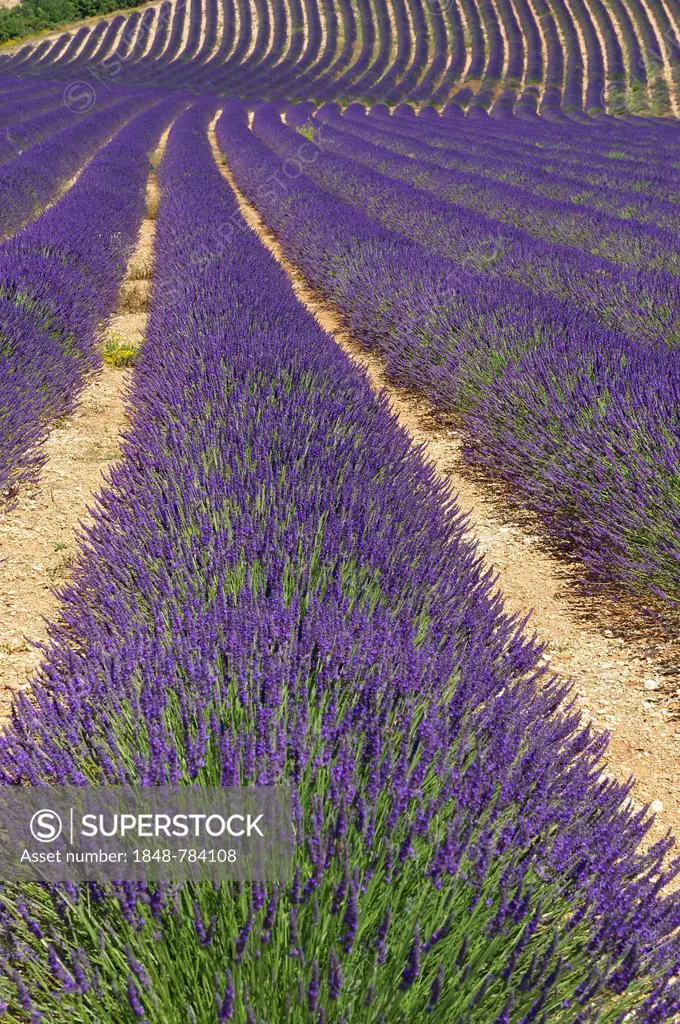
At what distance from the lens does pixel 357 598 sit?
2.01 m

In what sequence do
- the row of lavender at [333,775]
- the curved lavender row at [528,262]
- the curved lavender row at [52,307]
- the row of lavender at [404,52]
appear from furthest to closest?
the row of lavender at [404,52] < the curved lavender row at [528,262] < the curved lavender row at [52,307] < the row of lavender at [333,775]

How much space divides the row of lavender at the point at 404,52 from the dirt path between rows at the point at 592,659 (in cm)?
2391

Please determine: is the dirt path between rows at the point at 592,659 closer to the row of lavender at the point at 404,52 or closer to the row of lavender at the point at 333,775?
the row of lavender at the point at 333,775

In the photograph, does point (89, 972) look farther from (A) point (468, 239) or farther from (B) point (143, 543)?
(A) point (468, 239)

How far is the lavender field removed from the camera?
112 cm

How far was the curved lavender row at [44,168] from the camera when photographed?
884 centimetres

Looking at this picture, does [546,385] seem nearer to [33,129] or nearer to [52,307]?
[52,307]

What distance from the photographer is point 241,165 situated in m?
12.8

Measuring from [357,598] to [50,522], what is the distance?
212 centimetres

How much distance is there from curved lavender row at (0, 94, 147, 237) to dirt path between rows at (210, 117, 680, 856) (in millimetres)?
6926

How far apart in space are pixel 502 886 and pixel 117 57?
4015 centimetres

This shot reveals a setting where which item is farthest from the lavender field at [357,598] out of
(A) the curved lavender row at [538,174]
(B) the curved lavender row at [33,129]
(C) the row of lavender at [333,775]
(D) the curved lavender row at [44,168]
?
(B) the curved lavender row at [33,129]

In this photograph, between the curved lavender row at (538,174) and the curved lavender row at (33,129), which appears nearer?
the curved lavender row at (538,174)

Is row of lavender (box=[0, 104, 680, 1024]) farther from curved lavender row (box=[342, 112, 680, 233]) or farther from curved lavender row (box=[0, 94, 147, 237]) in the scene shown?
curved lavender row (box=[0, 94, 147, 237])
